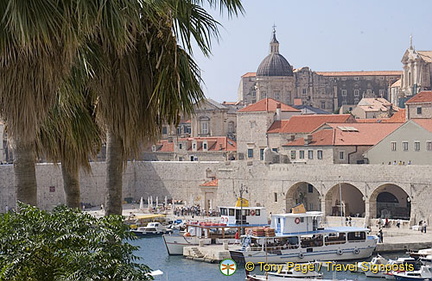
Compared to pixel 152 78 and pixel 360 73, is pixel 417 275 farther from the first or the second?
pixel 360 73

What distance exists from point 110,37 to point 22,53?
0.68m

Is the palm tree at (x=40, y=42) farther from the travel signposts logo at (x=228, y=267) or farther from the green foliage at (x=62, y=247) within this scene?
the travel signposts logo at (x=228, y=267)

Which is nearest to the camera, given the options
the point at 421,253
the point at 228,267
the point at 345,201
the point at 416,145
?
the point at 228,267

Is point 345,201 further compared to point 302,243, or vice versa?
point 345,201

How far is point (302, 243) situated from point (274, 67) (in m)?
68.4

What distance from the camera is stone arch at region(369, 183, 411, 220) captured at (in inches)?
2174

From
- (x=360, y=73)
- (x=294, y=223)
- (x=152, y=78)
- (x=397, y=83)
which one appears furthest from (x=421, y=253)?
(x=360, y=73)

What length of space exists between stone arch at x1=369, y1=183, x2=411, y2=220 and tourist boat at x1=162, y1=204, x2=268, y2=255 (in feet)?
30.9

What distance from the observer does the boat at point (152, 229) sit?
54.3m

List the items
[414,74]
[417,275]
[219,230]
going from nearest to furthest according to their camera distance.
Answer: [417,275] < [219,230] < [414,74]

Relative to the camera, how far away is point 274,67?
362 ft

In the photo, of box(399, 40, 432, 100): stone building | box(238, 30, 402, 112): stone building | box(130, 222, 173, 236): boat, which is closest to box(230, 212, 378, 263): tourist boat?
box(130, 222, 173, 236): boat

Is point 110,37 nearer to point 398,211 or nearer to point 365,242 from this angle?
point 365,242

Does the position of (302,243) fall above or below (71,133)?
below
